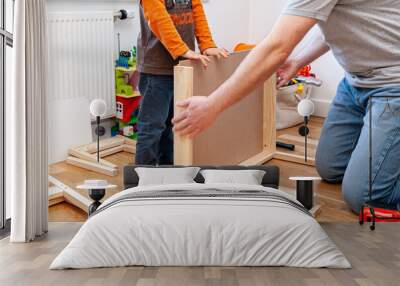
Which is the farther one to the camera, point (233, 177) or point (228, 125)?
point (228, 125)

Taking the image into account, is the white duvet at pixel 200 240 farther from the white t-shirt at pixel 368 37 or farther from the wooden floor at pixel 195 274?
the white t-shirt at pixel 368 37

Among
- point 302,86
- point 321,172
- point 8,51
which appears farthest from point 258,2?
point 8,51

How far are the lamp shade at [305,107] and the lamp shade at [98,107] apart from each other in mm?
460

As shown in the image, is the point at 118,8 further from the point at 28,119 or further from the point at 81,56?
the point at 28,119

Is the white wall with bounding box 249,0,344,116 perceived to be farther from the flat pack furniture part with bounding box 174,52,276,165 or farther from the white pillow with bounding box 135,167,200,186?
the white pillow with bounding box 135,167,200,186

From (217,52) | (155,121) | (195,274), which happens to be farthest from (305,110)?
(195,274)

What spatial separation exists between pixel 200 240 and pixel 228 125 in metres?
0.53

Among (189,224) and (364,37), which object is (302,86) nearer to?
(364,37)

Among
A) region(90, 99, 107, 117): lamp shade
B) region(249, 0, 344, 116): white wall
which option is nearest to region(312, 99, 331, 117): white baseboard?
region(249, 0, 344, 116): white wall

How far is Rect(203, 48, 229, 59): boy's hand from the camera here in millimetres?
1540

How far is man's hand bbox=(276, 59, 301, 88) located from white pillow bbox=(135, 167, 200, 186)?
1.00 feet

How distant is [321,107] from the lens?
5.70 feet

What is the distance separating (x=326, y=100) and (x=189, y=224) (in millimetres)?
670

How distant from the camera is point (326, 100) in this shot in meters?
1.73
